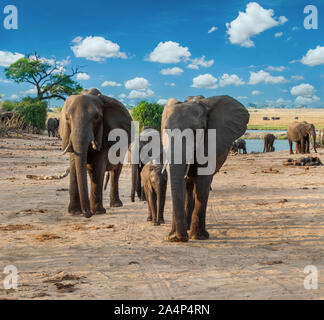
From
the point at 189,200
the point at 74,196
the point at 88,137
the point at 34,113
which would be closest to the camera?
the point at 189,200

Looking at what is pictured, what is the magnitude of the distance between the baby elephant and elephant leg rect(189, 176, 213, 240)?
109cm

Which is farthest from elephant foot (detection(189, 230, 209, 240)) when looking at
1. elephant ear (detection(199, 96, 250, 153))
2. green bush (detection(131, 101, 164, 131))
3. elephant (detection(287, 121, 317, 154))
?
green bush (detection(131, 101, 164, 131))

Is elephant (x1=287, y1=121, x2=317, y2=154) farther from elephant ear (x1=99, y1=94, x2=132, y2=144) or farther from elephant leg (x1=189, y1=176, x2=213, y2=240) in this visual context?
elephant leg (x1=189, y1=176, x2=213, y2=240)

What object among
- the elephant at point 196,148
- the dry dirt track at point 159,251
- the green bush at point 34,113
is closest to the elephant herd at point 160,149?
the elephant at point 196,148

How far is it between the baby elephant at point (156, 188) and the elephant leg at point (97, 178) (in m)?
1.08

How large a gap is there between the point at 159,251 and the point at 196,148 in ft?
5.52

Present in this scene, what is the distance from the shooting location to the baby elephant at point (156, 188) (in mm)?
7930

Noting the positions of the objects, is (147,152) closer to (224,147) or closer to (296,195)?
(224,147)

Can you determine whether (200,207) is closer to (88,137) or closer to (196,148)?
(196,148)

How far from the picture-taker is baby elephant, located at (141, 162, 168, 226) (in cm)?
793

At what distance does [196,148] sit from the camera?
6.69 meters

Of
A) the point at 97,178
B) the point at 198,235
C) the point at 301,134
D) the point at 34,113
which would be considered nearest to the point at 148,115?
the point at 34,113
